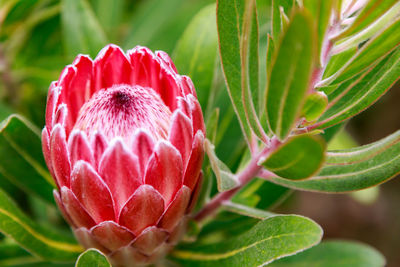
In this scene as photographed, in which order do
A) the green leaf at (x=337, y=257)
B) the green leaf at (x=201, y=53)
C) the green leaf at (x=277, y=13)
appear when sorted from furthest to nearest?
the green leaf at (x=337, y=257)
the green leaf at (x=201, y=53)
the green leaf at (x=277, y=13)

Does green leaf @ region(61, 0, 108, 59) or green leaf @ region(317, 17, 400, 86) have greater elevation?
green leaf @ region(61, 0, 108, 59)

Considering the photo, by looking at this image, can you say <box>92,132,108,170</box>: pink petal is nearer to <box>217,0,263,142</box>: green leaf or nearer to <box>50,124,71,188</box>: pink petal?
<box>50,124,71,188</box>: pink petal

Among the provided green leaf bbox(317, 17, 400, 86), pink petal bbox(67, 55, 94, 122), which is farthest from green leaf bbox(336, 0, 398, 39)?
pink petal bbox(67, 55, 94, 122)

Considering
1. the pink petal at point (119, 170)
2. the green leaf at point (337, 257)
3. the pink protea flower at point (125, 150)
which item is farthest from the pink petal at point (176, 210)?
the green leaf at point (337, 257)

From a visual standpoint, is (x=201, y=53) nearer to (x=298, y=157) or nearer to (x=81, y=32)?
(x=81, y=32)

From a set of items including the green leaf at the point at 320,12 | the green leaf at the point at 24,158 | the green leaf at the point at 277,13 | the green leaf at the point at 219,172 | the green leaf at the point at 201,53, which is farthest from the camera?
the green leaf at the point at 201,53

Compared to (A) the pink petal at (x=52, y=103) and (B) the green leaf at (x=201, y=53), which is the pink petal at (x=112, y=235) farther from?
(B) the green leaf at (x=201, y=53)
